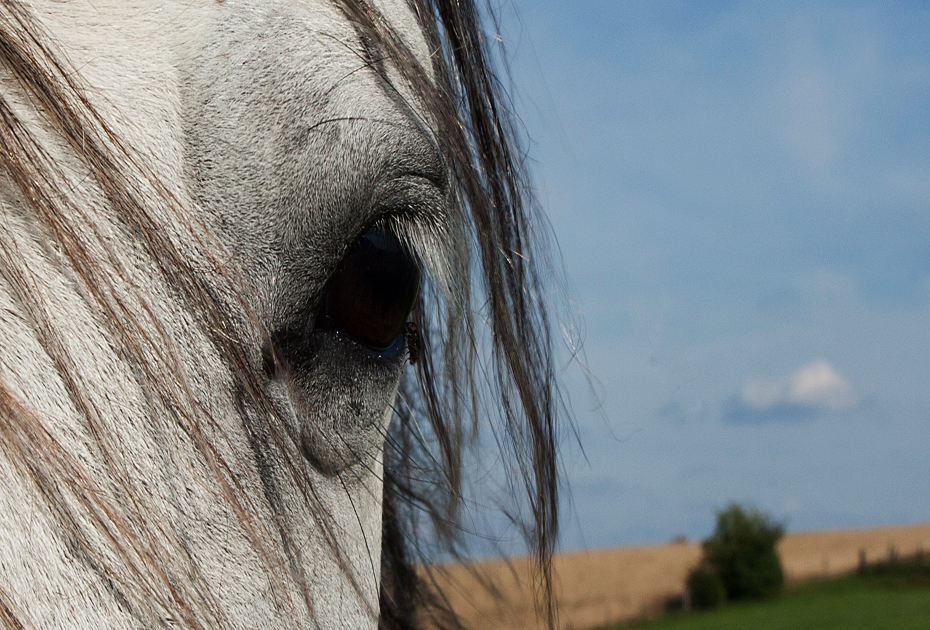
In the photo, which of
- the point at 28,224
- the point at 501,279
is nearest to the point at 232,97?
the point at 28,224

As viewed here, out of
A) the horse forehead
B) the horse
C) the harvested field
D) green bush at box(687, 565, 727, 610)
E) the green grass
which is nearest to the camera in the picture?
the horse

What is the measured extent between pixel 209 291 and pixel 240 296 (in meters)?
0.04

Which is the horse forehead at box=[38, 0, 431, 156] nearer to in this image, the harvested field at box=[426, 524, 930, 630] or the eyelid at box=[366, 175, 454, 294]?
the eyelid at box=[366, 175, 454, 294]

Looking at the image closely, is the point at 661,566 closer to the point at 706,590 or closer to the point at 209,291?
the point at 706,590

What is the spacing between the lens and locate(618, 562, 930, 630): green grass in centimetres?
3262

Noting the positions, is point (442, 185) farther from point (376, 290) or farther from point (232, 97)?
point (232, 97)

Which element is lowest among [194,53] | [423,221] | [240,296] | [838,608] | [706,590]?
[706,590]

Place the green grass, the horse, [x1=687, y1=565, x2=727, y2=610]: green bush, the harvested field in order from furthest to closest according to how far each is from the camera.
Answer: [x1=687, y1=565, x2=727, y2=610]: green bush
the harvested field
the green grass
the horse

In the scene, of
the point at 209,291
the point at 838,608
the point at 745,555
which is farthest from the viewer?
the point at 745,555

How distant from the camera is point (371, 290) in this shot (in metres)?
1.19

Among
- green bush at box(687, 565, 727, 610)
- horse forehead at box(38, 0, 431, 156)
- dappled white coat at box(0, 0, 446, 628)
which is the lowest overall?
green bush at box(687, 565, 727, 610)

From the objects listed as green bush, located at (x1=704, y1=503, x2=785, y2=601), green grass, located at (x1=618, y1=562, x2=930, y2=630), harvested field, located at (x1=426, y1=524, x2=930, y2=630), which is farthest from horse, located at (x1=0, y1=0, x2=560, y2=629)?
green bush, located at (x1=704, y1=503, x2=785, y2=601)

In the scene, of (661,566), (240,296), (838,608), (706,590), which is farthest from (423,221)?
(661,566)

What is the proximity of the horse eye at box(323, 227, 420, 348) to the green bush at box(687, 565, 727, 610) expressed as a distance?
46081 millimetres
